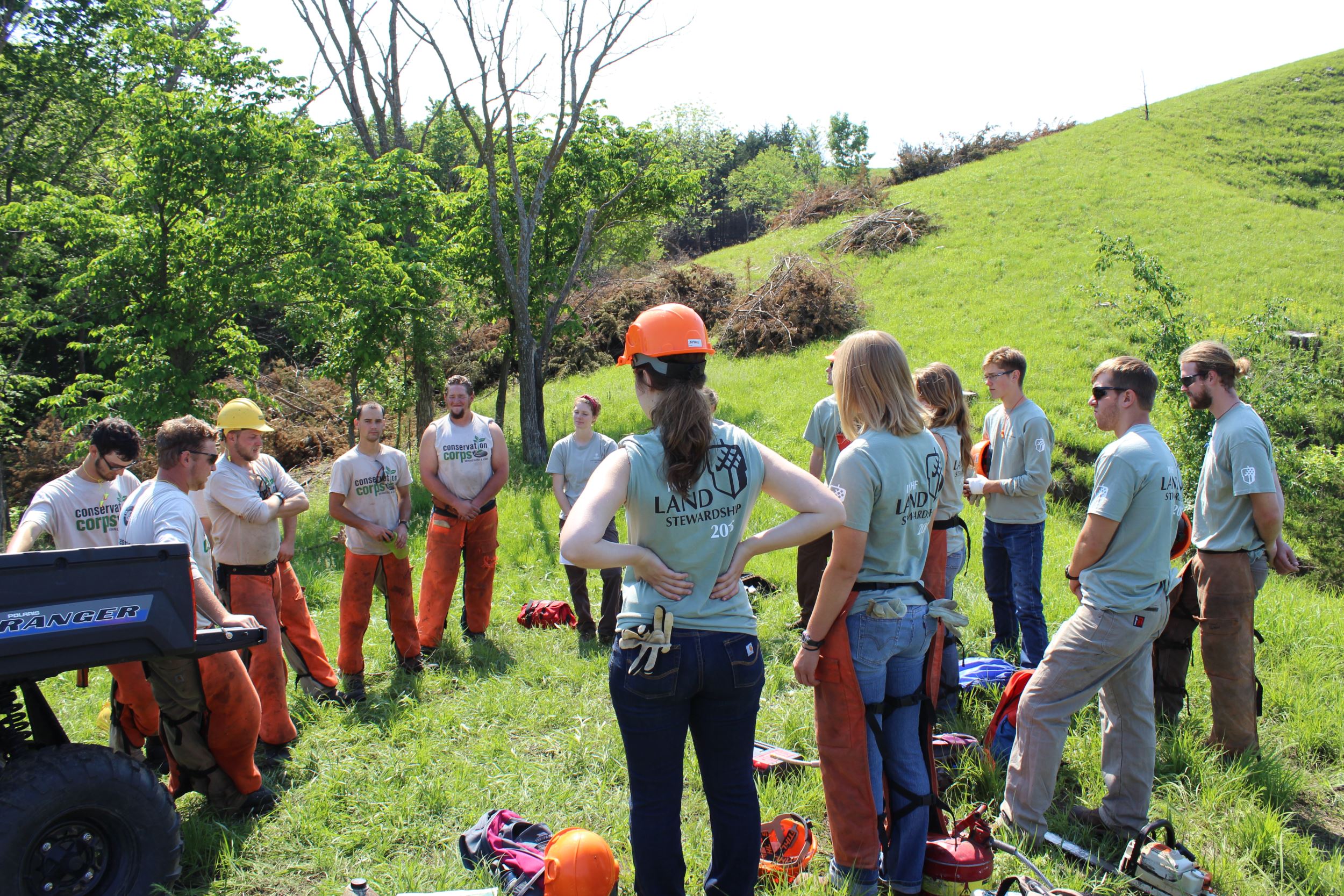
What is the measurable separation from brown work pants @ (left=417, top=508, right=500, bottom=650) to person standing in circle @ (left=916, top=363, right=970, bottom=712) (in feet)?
11.3

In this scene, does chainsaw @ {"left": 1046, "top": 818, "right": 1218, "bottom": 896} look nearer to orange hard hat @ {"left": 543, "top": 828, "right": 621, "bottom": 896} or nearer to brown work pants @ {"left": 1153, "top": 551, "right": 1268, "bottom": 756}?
brown work pants @ {"left": 1153, "top": 551, "right": 1268, "bottom": 756}

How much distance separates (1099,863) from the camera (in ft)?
10.6

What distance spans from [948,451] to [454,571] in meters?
3.87

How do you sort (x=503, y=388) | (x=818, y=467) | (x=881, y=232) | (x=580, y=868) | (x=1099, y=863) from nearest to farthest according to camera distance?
(x=580, y=868) → (x=1099, y=863) → (x=818, y=467) → (x=503, y=388) → (x=881, y=232)

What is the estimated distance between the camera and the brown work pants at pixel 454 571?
6.23m

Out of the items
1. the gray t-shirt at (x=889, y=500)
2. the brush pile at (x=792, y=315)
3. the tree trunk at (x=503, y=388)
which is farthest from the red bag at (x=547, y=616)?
the brush pile at (x=792, y=315)

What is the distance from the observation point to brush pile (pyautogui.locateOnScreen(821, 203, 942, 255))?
80.6 ft

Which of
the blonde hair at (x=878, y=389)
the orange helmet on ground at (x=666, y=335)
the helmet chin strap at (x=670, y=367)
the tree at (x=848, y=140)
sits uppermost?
the tree at (x=848, y=140)

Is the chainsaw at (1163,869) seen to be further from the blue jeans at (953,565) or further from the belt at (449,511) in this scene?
the belt at (449,511)

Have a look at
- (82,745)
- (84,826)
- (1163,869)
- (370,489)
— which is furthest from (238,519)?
(1163,869)

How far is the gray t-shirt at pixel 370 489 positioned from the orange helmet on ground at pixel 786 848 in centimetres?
342

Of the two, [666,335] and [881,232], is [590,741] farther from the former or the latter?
[881,232]

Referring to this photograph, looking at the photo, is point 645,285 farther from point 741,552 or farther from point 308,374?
point 741,552

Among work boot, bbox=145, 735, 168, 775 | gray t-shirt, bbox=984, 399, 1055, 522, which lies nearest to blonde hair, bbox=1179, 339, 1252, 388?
gray t-shirt, bbox=984, 399, 1055, 522
